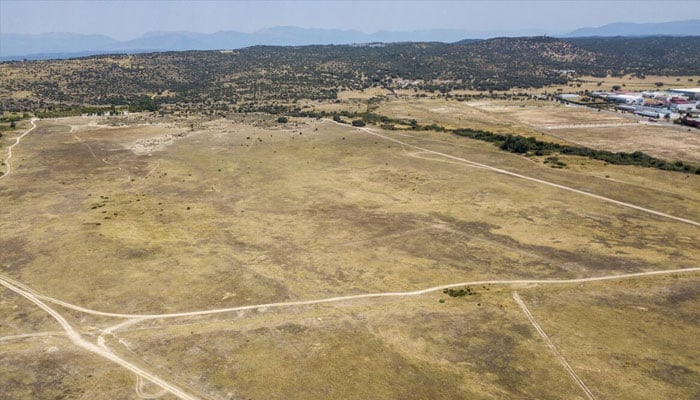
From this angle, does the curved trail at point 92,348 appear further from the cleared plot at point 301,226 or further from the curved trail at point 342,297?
the cleared plot at point 301,226

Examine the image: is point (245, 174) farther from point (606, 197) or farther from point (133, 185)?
point (606, 197)

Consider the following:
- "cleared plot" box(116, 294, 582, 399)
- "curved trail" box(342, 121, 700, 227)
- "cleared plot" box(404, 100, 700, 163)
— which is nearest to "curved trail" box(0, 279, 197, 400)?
"cleared plot" box(116, 294, 582, 399)

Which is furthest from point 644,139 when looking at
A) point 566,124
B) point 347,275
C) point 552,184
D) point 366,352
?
point 366,352

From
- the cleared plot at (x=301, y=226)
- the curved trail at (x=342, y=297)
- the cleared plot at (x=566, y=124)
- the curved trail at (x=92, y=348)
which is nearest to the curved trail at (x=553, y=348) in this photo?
the curved trail at (x=342, y=297)

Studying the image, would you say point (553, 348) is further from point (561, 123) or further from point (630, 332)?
point (561, 123)

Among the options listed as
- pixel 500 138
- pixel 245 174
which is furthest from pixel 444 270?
pixel 500 138
